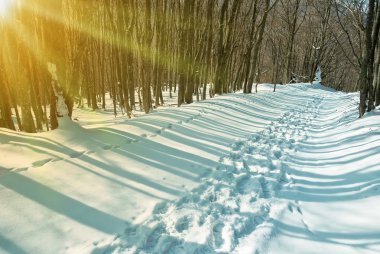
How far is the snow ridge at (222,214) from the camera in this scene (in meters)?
3.57

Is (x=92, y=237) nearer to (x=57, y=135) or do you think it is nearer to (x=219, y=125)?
(x=57, y=135)

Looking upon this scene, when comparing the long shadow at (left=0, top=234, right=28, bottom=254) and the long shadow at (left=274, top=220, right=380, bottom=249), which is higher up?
the long shadow at (left=0, top=234, right=28, bottom=254)

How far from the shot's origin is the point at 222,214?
433 centimetres

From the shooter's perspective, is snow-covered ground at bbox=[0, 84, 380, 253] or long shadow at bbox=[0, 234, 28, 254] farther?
snow-covered ground at bbox=[0, 84, 380, 253]

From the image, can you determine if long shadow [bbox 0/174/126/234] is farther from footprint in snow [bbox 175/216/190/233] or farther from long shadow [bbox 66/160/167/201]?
long shadow [bbox 66/160/167/201]

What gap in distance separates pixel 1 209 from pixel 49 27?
4.30 m

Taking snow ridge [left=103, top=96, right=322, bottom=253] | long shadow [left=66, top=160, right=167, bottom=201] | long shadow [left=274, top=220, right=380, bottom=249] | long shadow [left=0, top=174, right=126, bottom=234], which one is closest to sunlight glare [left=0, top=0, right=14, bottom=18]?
long shadow [left=66, top=160, right=167, bottom=201]

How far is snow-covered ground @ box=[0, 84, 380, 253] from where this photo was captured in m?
3.65

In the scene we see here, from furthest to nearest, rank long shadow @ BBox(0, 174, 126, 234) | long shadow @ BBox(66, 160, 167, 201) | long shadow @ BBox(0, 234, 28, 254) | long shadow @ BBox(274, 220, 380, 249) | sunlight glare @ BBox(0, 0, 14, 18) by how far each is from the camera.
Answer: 1. sunlight glare @ BBox(0, 0, 14, 18)
2. long shadow @ BBox(66, 160, 167, 201)
3. long shadow @ BBox(0, 174, 126, 234)
4. long shadow @ BBox(274, 220, 380, 249)
5. long shadow @ BBox(0, 234, 28, 254)

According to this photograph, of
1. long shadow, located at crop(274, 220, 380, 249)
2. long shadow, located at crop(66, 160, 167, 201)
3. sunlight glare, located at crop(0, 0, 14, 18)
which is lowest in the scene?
long shadow, located at crop(274, 220, 380, 249)

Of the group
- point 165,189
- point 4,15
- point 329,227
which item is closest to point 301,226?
point 329,227

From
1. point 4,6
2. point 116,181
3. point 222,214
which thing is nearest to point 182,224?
point 222,214

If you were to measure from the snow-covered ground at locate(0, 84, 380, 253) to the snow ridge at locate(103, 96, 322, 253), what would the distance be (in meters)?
0.02

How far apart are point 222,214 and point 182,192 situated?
83 centimetres
